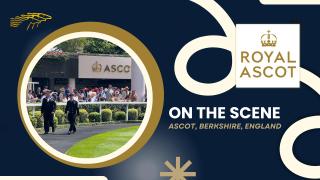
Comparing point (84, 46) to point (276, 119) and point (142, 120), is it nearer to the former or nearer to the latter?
point (142, 120)

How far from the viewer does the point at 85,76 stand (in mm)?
18719

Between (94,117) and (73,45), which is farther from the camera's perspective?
(94,117)

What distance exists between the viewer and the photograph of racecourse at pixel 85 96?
18391 mm

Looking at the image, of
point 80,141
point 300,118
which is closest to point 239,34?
point 300,118

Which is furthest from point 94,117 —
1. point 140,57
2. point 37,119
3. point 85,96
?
point 140,57

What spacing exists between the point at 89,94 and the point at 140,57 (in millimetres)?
1229

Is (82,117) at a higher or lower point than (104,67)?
lower

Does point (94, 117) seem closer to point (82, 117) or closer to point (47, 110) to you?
point (82, 117)

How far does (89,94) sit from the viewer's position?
1889 cm

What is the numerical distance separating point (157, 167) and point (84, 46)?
2231 millimetres

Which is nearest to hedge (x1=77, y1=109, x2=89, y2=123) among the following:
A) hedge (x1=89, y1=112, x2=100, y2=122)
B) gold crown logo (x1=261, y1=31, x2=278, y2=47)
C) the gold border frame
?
hedge (x1=89, y1=112, x2=100, y2=122)

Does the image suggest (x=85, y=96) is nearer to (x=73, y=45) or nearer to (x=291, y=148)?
(x=73, y=45)

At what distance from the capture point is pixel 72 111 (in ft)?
→ 61.7

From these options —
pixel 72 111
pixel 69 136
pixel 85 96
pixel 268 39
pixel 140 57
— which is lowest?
pixel 69 136
